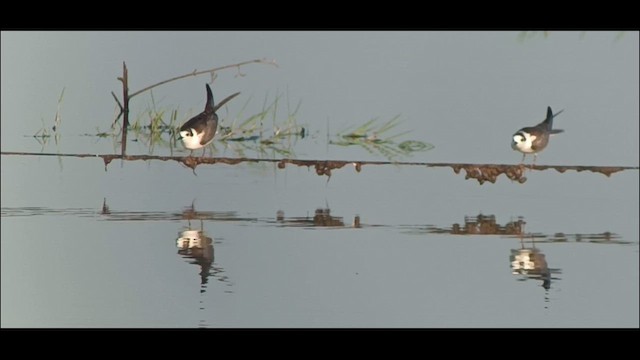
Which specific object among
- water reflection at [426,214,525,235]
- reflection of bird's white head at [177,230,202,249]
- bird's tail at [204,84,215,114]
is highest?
bird's tail at [204,84,215,114]

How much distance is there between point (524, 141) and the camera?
15.5 metres

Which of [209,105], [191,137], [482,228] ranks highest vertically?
[209,105]

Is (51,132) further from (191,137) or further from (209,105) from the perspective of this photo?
(191,137)

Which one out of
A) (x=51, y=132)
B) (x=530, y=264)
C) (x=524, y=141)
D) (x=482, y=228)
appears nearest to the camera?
(x=530, y=264)

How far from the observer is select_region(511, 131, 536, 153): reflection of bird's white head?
15508 mm

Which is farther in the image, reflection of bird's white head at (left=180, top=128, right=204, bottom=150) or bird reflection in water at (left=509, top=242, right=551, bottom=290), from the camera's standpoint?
reflection of bird's white head at (left=180, top=128, right=204, bottom=150)

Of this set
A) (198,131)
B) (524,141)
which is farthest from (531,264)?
(198,131)

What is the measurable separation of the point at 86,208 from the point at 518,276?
5.41 m

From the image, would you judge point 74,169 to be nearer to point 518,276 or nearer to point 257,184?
point 257,184

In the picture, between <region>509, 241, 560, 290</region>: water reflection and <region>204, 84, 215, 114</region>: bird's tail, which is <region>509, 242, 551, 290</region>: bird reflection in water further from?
<region>204, 84, 215, 114</region>: bird's tail

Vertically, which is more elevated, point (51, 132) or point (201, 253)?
point (51, 132)

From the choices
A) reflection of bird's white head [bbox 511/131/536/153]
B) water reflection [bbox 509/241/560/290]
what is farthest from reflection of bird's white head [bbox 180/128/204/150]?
water reflection [bbox 509/241/560/290]

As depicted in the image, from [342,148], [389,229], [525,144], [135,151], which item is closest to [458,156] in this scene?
[342,148]

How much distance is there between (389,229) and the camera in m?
12.6
